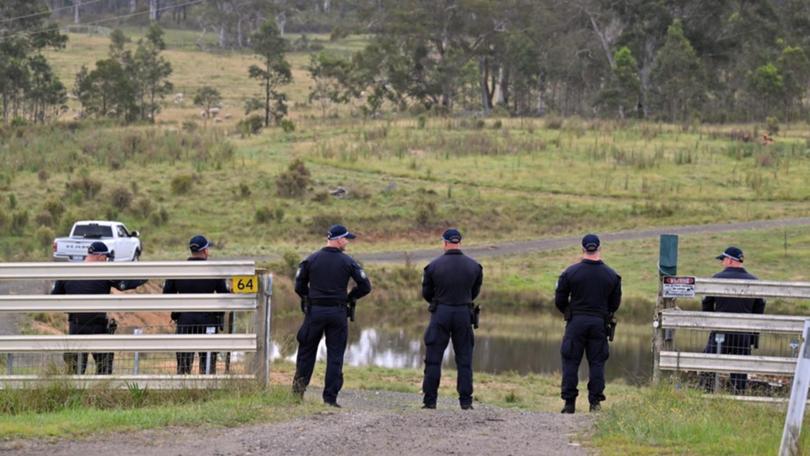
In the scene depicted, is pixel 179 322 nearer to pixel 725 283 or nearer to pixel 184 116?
pixel 725 283

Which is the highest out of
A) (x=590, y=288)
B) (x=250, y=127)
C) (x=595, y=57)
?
(x=595, y=57)

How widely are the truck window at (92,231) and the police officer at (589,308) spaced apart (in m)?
20.8

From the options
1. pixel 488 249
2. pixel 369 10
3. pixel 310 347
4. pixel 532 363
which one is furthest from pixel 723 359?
pixel 369 10

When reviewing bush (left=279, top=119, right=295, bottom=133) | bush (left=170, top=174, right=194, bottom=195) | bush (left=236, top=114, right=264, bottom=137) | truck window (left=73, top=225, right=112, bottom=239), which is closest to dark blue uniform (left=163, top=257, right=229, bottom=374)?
truck window (left=73, top=225, right=112, bottom=239)

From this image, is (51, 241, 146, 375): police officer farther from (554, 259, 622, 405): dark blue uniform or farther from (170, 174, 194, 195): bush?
(170, 174, 194, 195): bush

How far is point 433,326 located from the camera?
12.9 m

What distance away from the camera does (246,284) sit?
12.0 m

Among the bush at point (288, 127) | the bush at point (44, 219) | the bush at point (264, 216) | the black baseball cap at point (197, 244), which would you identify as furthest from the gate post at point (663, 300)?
the bush at point (288, 127)

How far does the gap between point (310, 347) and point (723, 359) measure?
13.5 ft

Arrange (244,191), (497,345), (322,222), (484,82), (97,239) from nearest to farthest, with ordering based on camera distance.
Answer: (497,345), (97,239), (322,222), (244,191), (484,82)

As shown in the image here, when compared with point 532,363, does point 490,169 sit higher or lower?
higher

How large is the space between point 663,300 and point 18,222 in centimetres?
2842

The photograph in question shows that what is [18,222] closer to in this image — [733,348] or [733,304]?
[733,304]

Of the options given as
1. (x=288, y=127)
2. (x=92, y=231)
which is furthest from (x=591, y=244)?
A: (x=288, y=127)
